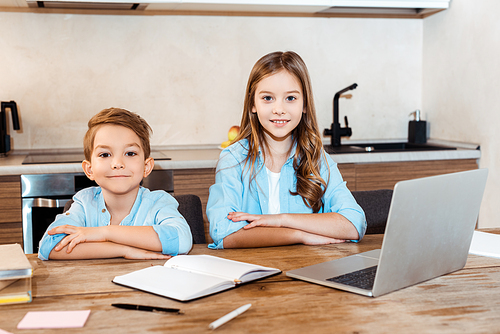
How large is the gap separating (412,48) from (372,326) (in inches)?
106

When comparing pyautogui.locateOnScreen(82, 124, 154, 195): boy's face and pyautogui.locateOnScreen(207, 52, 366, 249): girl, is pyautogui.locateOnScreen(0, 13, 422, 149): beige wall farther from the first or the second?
pyautogui.locateOnScreen(82, 124, 154, 195): boy's face

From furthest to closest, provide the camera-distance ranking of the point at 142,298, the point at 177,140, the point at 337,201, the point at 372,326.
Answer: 1. the point at 177,140
2. the point at 337,201
3. the point at 142,298
4. the point at 372,326

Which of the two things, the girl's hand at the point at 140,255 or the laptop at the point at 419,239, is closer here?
the laptop at the point at 419,239

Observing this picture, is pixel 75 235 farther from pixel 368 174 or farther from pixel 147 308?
pixel 368 174

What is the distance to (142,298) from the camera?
0.88 metres

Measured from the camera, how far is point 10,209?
2.20 meters

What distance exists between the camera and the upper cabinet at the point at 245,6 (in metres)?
2.52

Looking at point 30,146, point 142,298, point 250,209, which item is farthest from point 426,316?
point 30,146

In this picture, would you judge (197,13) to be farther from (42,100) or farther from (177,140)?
(42,100)

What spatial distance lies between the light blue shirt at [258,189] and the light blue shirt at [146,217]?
18 cm

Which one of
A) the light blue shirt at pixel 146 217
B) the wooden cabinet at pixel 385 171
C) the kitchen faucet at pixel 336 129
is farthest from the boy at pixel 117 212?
the kitchen faucet at pixel 336 129

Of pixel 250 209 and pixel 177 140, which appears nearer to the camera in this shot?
pixel 250 209

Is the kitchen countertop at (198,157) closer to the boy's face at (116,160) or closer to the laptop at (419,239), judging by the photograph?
the boy's face at (116,160)

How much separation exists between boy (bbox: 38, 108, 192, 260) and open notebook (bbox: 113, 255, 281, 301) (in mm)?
125
